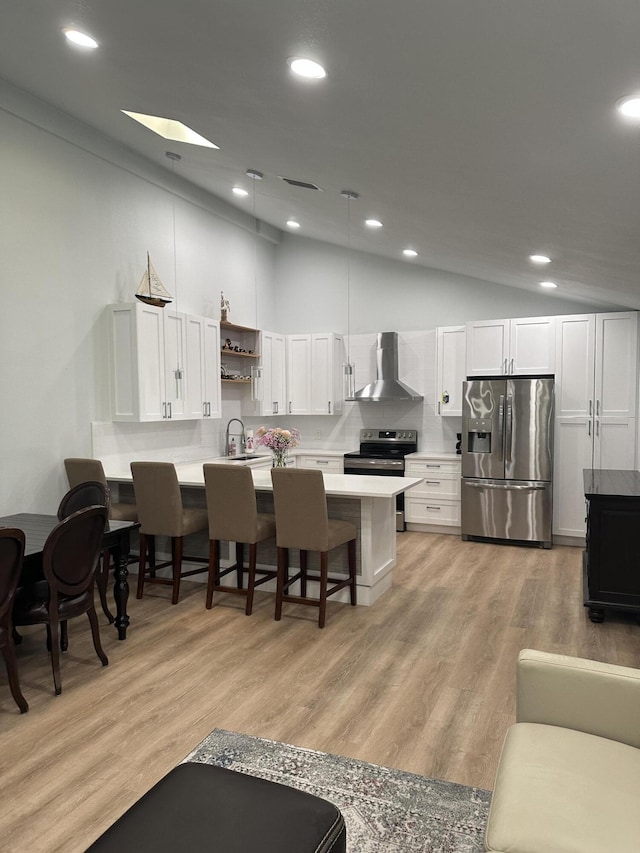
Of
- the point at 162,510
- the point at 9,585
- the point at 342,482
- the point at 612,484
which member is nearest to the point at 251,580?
the point at 162,510

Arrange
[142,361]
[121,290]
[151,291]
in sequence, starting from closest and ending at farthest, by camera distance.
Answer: [142,361]
[151,291]
[121,290]

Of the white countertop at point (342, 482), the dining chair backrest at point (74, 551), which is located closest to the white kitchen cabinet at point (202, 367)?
the white countertop at point (342, 482)

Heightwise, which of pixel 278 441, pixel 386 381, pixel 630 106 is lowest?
pixel 278 441

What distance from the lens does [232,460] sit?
6.51 meters

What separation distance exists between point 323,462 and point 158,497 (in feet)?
10.2

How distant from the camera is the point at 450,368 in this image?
22.5ft

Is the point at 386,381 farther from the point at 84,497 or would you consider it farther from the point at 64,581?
the point at 64,581

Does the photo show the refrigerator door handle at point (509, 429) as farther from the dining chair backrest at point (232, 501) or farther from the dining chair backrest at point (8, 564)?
the dining chair backrest at point (8, 564)

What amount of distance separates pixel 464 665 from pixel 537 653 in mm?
1603

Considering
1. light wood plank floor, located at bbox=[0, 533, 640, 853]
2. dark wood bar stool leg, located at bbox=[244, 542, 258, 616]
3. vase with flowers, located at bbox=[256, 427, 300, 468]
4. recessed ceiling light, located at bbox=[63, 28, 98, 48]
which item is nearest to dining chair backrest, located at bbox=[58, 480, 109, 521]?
light wood plank floor, located at bbox=[0, 533, 640, 853]

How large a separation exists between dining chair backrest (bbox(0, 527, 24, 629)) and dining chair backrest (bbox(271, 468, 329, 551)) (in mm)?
1698

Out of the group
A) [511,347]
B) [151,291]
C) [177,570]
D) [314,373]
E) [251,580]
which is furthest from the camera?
[314,373]

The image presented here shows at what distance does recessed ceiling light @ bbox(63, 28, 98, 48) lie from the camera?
297 cm

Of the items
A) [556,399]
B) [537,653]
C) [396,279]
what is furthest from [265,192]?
[537,653]
